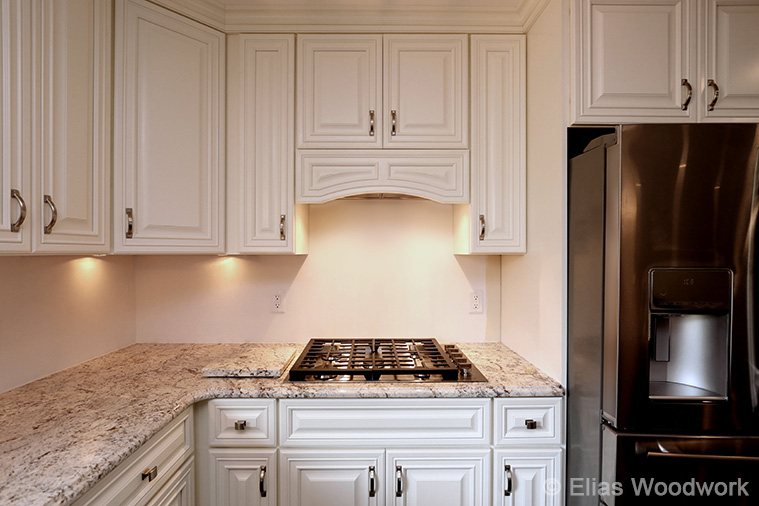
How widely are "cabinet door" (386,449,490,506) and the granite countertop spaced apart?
0.24 metres

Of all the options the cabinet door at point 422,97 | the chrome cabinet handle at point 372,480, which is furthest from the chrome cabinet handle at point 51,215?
the chrome cabinet handle at point 372,480

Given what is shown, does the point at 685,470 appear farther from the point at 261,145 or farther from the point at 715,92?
the point at 261,145

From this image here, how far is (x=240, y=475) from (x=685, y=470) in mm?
1562

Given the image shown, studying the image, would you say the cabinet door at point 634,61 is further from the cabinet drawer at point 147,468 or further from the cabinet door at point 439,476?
the cabinet drawer at point 147,468

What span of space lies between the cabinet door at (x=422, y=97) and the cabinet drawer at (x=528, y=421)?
116 cm

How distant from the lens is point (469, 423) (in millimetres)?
1623

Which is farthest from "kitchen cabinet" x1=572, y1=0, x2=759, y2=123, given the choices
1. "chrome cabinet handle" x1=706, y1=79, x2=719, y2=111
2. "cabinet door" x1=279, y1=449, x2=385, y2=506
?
"cabinet door" x1=279, y1=449, x2=385, y2=506

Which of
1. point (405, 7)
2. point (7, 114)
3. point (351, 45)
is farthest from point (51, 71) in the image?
point (405, 7)

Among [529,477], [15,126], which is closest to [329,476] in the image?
[529,477]

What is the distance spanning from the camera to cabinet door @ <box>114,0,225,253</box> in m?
1.73

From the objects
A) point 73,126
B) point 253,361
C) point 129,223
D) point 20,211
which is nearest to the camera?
point 20,211

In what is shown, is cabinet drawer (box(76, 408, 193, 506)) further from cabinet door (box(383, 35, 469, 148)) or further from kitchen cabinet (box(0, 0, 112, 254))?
cabinet door (box(383, 35, 469, 148))

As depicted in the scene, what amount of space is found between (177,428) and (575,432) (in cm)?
146

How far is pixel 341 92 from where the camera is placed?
6.41 ft
